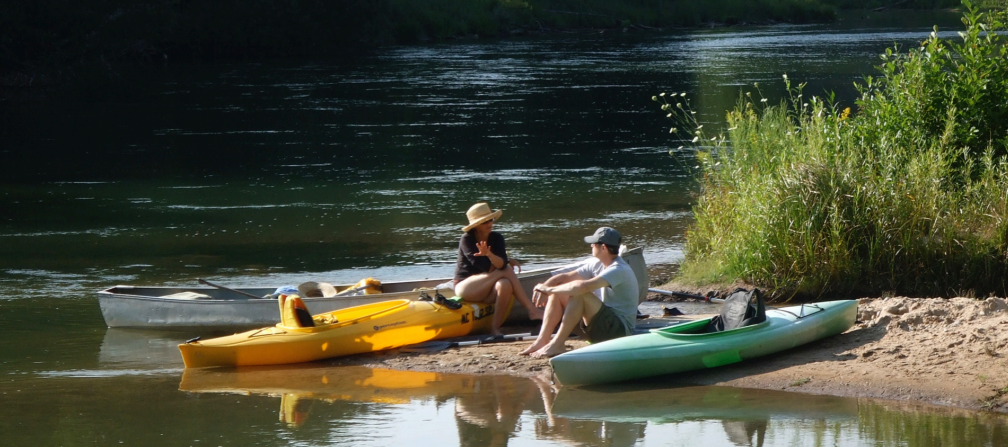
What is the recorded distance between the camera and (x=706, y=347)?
7.00 metres

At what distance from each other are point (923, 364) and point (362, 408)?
338 centimetres

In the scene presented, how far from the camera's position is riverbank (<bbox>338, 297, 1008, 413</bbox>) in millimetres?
6582

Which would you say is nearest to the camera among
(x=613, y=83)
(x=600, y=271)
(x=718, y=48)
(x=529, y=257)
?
(x=600, y=271)

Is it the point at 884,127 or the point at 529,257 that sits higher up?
the point at 884,127

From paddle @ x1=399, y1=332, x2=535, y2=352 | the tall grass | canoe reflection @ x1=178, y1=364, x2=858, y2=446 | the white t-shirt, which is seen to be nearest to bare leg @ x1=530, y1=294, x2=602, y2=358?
the white t-shirt

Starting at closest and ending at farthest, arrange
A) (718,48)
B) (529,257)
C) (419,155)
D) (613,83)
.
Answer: (529,257), (419,155), (613,83), (718,48)

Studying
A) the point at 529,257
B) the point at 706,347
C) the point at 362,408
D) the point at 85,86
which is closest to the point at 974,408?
the point at 706,347

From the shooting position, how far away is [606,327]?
742cm

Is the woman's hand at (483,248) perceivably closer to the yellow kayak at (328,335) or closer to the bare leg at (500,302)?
the bare leg at (500,302)

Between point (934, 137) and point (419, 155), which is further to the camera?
point (419, 155)

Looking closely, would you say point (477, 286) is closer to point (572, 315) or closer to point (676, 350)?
point (572, 315)

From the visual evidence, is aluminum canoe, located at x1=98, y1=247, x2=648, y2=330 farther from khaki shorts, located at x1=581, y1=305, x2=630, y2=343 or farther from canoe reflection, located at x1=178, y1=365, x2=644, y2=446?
khaki shorts, located at x1=581, y1=305, x2=630, y2=343

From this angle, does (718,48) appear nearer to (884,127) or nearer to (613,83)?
(613,83)

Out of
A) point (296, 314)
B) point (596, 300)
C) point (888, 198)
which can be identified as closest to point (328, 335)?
point (296, 314)
